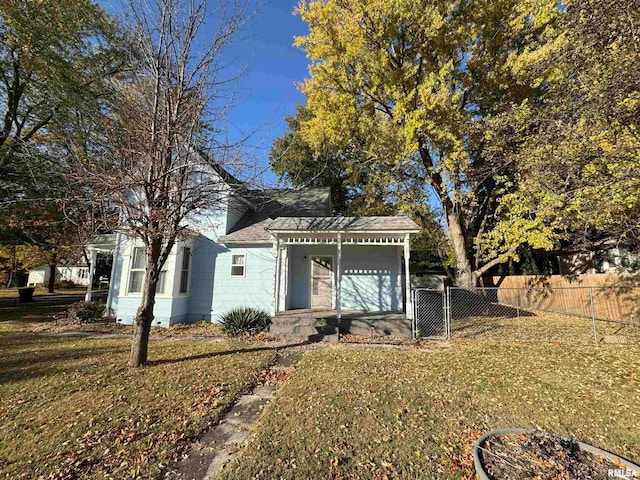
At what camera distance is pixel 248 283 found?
11500 mm

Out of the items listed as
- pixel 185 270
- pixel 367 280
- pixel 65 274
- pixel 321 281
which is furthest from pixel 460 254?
pixel 65 274

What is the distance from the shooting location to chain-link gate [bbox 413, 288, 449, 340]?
9.34 m

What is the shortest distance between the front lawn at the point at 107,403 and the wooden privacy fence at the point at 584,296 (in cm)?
861

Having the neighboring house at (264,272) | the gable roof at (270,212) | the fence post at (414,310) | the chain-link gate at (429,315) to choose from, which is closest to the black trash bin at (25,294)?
the neighboring house at (264,272)

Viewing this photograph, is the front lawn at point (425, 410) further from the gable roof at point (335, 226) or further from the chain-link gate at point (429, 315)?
the gable roof at point (335, 226)

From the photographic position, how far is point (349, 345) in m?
8.35

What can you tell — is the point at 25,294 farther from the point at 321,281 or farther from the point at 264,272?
the point at 321,281

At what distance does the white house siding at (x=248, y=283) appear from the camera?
11.4 metres

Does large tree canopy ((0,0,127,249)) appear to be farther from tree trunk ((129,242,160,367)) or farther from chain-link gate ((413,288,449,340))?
chain-link gate ((413,288,449,340))

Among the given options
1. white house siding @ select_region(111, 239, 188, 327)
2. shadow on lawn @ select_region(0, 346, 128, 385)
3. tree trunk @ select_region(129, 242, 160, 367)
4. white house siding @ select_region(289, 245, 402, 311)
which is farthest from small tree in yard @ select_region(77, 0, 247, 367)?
white house siding @ select_region(289, 245, 402, 311)

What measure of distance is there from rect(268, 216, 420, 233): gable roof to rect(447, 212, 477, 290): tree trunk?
5145mm

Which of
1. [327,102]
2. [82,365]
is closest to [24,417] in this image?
[82,365]

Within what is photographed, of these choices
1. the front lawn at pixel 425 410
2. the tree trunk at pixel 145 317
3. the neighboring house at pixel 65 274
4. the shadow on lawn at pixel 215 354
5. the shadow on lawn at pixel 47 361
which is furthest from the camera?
the neighboring house at pixel 65 274

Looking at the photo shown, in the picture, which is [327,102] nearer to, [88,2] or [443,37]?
[443,37]
